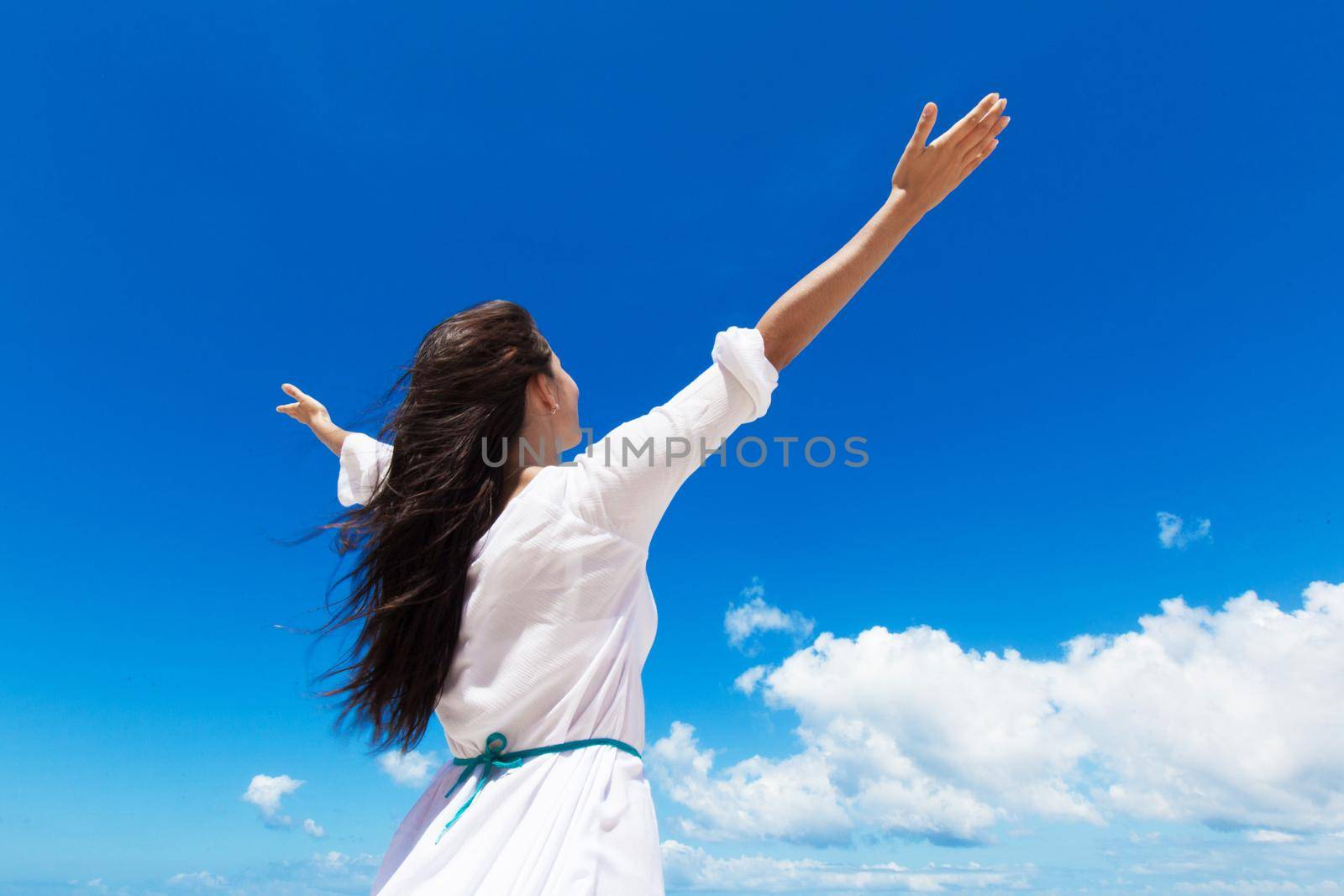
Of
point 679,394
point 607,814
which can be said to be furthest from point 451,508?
point 607,814

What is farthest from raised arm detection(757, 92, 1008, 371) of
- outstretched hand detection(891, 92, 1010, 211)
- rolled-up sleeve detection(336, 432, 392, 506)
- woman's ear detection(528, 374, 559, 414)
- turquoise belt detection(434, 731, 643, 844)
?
rolled-up sleeve detection(336, 432, 392, 506)

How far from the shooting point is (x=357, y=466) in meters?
5.05

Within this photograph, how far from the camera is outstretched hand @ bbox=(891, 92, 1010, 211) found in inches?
138

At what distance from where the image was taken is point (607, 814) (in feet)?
9.82

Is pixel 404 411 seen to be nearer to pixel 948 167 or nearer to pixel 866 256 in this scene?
pixel 866 256

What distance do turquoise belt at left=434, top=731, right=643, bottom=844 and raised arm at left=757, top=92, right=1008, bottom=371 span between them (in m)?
1.45

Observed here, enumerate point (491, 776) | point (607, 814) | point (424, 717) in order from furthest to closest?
point (424, 717) → point (491, 776) → point (607, 814)

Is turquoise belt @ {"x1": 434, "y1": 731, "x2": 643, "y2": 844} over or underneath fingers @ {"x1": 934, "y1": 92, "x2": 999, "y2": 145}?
underneath

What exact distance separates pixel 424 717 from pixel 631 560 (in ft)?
3.68

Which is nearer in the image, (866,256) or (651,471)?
(651,471)

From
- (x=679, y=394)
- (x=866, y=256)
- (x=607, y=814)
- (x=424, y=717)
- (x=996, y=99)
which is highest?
(x=996, y=99)

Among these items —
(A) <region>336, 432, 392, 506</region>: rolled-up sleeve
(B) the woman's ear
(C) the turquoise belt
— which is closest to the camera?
(C) the turquoise belt

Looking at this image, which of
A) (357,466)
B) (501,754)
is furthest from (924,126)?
(357,466)

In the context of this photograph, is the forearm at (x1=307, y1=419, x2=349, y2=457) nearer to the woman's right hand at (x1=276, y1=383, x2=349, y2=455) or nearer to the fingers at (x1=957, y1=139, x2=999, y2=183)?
the woman's right hand at (x1=276, y1=383, x2=349, y2=455)
